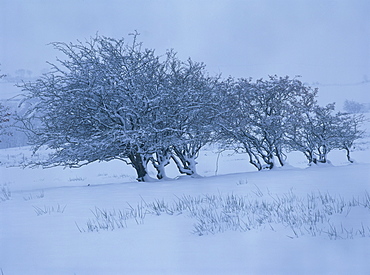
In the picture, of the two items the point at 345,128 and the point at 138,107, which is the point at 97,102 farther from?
the point at 345,128

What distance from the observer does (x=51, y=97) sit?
1115cm

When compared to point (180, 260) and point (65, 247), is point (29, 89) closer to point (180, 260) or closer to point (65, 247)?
point (65, 247)

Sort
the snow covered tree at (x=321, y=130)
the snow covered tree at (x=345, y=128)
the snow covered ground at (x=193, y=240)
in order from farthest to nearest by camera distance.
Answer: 1. the snow covered tree at (x=345, y=128)
2. the snow covered tree at (x=321, y=130)
3. the snow covered ground at (x=193, y=240)

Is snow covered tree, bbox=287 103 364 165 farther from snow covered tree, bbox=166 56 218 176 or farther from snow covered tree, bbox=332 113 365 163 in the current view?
snow covered tree, bbox=166 56 218 176

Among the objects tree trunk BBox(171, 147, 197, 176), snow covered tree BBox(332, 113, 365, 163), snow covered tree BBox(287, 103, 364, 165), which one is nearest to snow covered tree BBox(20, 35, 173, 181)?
tree trunk BBox(171, 147, 197, 176)

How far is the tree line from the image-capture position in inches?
415

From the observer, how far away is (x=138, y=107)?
10.8 m

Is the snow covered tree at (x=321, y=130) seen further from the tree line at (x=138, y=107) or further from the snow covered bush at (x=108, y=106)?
the snow covered bush at (x=108, y=106)

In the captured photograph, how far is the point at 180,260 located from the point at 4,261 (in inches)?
83.8

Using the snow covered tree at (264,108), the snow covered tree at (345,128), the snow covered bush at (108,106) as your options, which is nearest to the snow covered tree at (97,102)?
the snow covered bush at (108,106)

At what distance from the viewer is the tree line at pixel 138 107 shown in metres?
10.5

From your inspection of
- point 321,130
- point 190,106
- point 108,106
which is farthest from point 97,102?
point 321,130

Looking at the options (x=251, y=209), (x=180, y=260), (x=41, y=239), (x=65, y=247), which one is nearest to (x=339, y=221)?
(x=251, y=209)

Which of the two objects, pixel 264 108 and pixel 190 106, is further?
pixel 264 108
